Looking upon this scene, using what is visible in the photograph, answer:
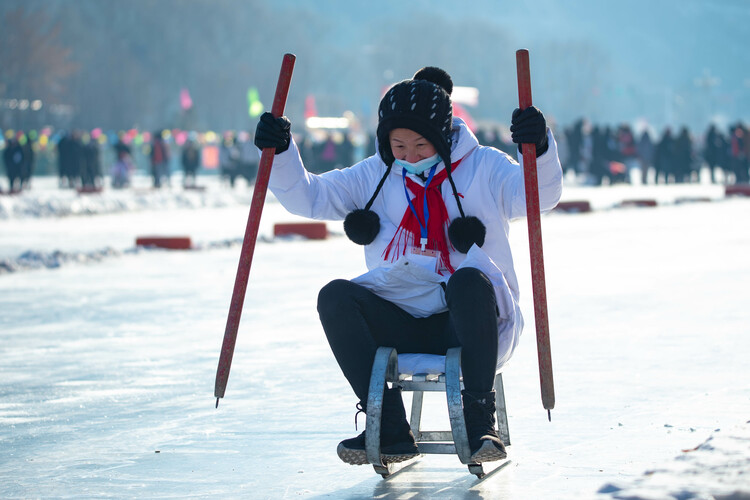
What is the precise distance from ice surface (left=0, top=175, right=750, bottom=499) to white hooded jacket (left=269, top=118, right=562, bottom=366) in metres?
0.44

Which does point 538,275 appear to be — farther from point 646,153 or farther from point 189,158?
point 646,153

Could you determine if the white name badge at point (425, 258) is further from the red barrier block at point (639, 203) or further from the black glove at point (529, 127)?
the red barrier block at point (639, 203)

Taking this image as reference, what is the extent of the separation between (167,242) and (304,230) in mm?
1600

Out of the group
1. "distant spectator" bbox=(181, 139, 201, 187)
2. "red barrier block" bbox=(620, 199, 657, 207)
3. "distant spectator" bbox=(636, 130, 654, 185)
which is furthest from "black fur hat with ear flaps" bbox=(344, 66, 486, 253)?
"distant spectator" bbox=(636, 130, 654, 185)

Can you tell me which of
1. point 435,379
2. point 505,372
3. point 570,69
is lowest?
point 505,372

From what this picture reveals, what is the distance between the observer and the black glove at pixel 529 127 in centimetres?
285

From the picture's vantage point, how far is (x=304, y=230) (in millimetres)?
12133

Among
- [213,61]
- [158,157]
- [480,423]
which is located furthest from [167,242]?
[213,61]

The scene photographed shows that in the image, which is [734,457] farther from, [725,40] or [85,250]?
[725,40]

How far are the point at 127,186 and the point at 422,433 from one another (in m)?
25.3

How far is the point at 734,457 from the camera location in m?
2.29

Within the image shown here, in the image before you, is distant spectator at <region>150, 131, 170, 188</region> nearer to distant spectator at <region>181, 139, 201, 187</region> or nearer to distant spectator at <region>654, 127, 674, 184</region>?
distant spectator at <region>181, 139, 201, 187</region>

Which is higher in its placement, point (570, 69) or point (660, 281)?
point (570, 69)

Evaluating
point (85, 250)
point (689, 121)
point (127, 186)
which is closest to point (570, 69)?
point (689, 121)
